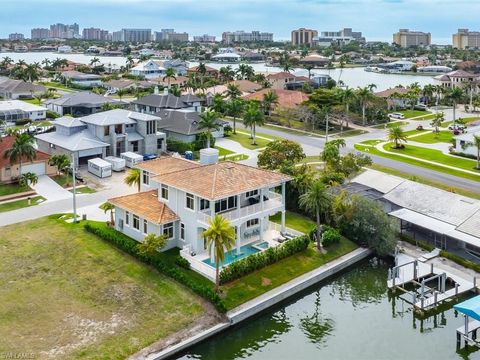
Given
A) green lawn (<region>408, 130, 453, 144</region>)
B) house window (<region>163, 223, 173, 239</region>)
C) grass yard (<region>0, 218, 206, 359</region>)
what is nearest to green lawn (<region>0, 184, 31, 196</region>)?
grass yard (<region>0, 218, 206, 359</region>)

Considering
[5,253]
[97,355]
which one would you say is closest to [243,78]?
[5,253]

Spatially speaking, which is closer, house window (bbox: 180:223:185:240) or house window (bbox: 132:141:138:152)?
house window (bbox: 180:223:185:240)

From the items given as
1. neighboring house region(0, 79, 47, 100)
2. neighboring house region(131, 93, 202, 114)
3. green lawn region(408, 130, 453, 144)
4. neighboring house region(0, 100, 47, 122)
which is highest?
neighboring house region(0, 79, 47, 100)

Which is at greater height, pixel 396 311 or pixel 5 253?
pixel 5 253

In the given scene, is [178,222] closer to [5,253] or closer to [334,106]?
[5,253]

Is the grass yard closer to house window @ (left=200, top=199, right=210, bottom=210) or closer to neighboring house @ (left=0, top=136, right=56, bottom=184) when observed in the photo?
house window @ (left=200, top=199, right=210, bottom=210)

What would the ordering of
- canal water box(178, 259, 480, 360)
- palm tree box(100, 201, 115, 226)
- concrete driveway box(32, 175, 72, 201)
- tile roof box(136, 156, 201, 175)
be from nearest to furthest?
canal water box(178, 259, 480, 360) → palm tree box(100, 201, 115, 226) → tile roof box(136, 156, 201, 175) → concrete driveway box(32, 175, 72, 201)

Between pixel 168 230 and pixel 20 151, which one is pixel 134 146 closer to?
pixel 20 151
